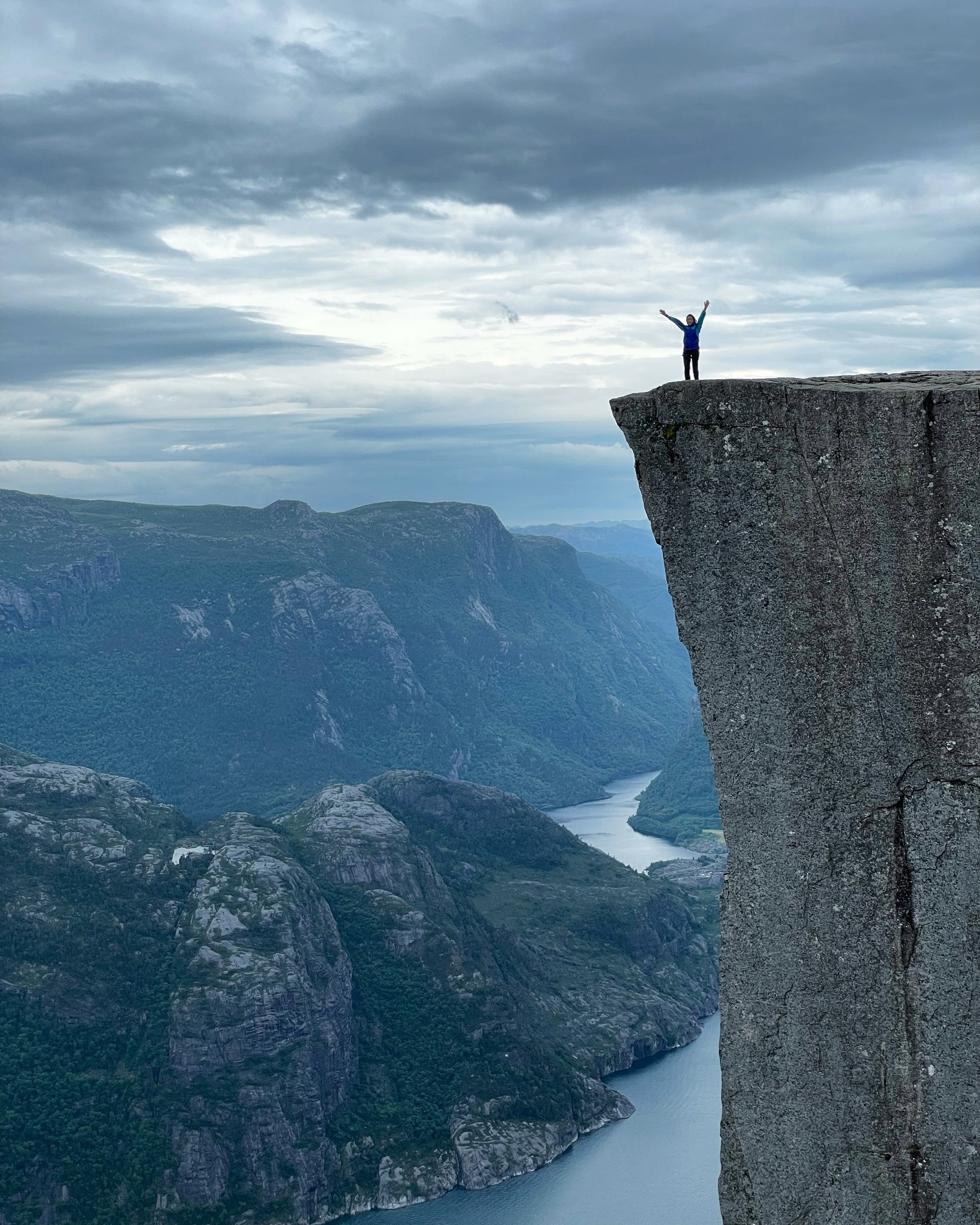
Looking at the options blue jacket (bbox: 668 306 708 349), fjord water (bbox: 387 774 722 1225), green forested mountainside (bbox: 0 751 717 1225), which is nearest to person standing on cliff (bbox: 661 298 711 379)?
blue jacket (bbox: 668 306 708 349)

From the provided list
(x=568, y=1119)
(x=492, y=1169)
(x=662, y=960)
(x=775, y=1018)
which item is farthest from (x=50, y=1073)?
(x=775, y=1018)

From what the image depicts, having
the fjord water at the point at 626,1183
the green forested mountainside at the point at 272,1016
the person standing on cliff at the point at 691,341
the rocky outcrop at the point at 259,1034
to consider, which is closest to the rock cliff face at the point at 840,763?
the person standing on cliff at the point at 691,341

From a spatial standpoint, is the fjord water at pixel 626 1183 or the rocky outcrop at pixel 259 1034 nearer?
the fjord water at pixel 626 1183

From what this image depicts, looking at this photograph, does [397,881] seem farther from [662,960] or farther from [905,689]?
[905,689]

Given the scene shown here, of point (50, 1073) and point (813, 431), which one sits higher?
point (813, 431)

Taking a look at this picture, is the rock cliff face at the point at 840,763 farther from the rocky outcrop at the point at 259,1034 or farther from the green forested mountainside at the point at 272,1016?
the rocky outcrop at the point at 259,1034

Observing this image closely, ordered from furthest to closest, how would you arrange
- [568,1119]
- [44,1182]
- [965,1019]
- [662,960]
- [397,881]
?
[662,960] → [397,881] → [568,1119] → [44,1182] → [965,1019]

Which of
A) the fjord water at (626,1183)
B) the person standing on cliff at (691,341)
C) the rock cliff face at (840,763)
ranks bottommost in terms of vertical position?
the fjord water at (626,1183)

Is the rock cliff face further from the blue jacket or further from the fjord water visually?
the fjord water
